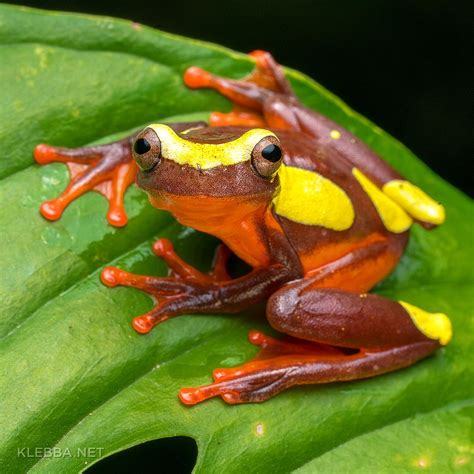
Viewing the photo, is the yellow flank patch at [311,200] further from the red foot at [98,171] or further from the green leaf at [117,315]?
the red foot at [98,171]

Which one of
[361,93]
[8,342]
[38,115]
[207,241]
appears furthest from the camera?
[361,93]

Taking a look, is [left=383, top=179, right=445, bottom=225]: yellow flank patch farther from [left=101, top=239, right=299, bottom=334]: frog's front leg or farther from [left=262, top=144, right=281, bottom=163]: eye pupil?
[left=262, top=144, right=281, bottom=163]: eye pupil

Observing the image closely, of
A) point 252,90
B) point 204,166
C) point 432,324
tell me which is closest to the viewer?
point 204,166

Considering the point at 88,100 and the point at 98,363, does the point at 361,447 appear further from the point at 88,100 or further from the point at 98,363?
the point at 88,100

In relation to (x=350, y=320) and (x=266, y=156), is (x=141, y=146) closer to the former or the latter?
(x=266, y=156)

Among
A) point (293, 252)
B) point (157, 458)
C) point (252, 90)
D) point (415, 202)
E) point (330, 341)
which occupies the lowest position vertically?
point (157, 458)

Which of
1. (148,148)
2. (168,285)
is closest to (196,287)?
(168,285)

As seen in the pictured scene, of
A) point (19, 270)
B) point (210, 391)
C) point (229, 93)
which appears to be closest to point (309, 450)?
point (210, 391)

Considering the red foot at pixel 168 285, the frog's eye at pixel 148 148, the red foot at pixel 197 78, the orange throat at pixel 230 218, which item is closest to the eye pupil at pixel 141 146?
the frog's eye at pixel 148 148
